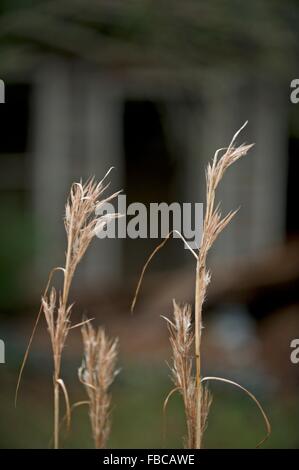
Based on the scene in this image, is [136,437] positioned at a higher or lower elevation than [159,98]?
lower

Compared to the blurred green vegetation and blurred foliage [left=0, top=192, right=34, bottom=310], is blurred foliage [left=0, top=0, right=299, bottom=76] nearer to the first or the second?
blurred foliage [left=0, top=192, right=34, bottom=310]

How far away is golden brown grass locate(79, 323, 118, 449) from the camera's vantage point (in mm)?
956

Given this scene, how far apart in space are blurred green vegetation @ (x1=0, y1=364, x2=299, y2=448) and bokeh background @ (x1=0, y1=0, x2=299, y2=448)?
0.03 ft

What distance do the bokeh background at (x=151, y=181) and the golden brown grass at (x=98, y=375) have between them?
2.22 m

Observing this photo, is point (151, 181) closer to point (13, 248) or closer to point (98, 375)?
point (13, 248)

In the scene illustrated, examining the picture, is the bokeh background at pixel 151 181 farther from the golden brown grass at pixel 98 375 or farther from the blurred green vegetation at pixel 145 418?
the golden brown grass at pixel 98 375

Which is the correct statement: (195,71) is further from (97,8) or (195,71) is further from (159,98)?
(159,98)

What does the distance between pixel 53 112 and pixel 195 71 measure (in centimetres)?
238

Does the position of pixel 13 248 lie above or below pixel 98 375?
above

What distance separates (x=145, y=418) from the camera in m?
3.91

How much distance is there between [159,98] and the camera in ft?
18.0

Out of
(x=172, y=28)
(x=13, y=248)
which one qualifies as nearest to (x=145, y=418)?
(x=13, y=248)

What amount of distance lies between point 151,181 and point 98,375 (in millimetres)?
4976
